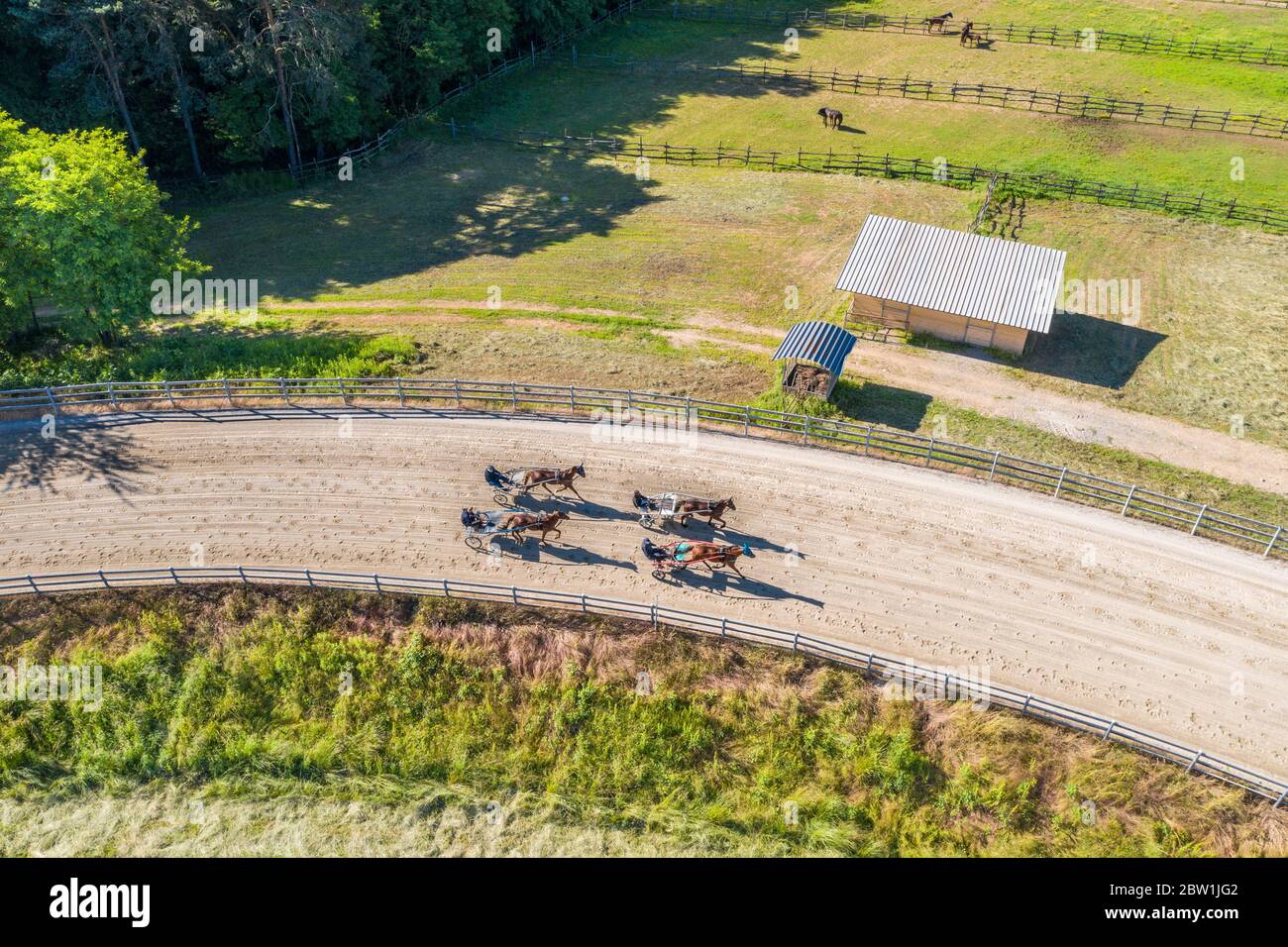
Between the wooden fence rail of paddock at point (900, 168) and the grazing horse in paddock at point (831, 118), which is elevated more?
the grazing horse in paddock at point (831, 118)

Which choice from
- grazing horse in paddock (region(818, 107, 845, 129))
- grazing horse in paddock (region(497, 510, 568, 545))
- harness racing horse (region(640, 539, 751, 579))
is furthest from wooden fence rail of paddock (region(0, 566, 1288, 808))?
grazing horse in paddock (region(818, 107, 845, 129))

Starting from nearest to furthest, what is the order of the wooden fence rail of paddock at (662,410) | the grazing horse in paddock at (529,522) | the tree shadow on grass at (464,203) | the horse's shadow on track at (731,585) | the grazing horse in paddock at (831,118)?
1. the horse's shadow on track at (731,585)
2. the grazing horse in paddock at (529,522)
3. the wooden fence rail of paddock at (662,410)
4. the tree shadow on grass at (464,203)
5. the grazing horse in paddock at (831,118)

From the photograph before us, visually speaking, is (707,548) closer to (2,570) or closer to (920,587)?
(920,587)

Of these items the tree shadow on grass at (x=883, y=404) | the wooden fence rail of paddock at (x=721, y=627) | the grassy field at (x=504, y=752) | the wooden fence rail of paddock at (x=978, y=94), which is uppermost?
the wooden fence rail of paddock at (x=978, y=94)

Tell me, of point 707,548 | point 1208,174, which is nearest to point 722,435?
point 707,548

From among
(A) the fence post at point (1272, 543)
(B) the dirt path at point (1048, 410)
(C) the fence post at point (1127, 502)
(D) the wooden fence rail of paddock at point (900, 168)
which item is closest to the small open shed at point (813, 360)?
(B) the dirt path at point (1048, 410)

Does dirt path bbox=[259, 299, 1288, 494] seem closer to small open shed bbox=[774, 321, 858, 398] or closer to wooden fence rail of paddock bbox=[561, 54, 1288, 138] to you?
small open shed bbox=[774, 321, 858, 398]

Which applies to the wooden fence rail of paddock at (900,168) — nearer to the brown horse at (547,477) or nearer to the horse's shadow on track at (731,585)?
the brown horse at (547,477)
